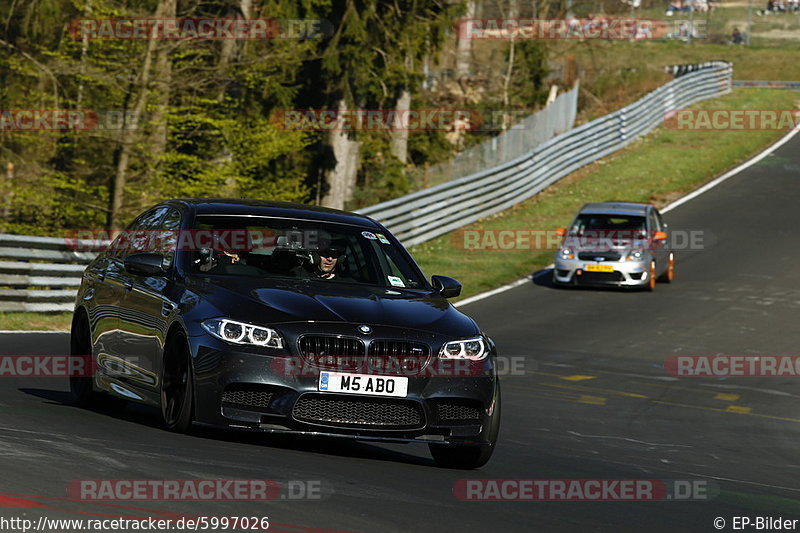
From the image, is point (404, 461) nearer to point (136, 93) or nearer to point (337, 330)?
point (337, 330)

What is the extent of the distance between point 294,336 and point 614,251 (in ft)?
57.8

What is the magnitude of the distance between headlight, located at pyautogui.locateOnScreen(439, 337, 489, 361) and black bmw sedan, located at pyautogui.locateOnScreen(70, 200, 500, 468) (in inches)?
0.4

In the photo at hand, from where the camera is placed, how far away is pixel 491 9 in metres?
67.8

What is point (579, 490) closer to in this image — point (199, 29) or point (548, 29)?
point (199, 29)

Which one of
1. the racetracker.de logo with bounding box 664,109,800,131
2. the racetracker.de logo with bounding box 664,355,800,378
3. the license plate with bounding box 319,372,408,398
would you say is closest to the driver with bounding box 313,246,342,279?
the license plate with bounding box 319,372,408,398

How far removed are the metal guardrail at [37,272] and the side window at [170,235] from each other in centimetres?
881

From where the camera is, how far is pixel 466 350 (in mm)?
8375

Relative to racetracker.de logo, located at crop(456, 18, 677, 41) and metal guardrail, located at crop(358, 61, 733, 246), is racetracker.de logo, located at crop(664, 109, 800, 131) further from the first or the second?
racetracker.de logo, located at crop(456, 18, 677, 41)

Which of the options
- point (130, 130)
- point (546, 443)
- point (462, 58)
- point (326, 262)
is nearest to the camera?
point (326, 262)

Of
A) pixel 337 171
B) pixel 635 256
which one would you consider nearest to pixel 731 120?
pixel 337 171

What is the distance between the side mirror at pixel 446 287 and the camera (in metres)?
9.38

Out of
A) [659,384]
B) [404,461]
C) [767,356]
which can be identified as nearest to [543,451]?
[404,461]

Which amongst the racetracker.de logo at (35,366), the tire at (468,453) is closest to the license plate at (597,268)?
the racetracker.de logo at (35,366)

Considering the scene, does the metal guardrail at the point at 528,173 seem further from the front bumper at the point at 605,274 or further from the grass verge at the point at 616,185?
the front bumper at the point at 605,274
